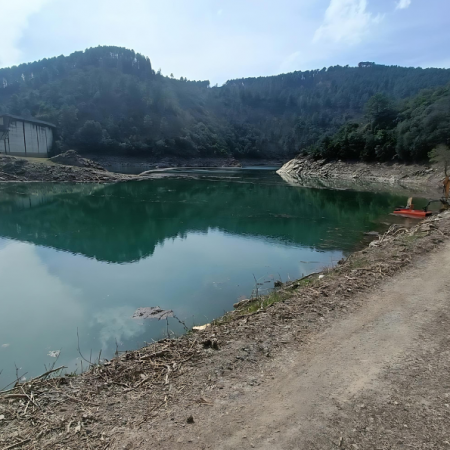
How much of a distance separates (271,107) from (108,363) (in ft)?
574

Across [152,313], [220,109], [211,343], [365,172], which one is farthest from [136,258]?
[220,109]

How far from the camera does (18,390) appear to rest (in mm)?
4785

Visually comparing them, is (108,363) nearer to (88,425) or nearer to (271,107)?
(88,425)

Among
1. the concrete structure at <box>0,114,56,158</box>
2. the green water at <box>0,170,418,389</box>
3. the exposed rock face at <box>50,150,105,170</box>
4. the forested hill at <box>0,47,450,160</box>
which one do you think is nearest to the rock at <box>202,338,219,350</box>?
the green water at <box>0,170,418,389</box>

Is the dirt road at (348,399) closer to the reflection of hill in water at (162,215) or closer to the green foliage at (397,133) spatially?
the reflection of hill in water at (162,215)

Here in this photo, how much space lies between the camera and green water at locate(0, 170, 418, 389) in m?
9.43

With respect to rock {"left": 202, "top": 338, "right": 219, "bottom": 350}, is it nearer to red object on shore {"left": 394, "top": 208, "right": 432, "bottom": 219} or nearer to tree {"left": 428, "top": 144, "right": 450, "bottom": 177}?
red object on shore {"left": 394, "top": 208, "right": 432, "bottom": 219}

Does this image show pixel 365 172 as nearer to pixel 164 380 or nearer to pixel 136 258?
pixel 136 258

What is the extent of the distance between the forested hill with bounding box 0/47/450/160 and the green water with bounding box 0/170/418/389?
32066 mm

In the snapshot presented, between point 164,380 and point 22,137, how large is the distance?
75.6m

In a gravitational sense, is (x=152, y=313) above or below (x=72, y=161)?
below

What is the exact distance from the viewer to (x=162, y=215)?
Answer: 27.8m

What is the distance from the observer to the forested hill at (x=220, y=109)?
61372 mm

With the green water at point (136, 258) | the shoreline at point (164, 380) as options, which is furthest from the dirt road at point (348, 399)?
the green water at point (136, 258)
